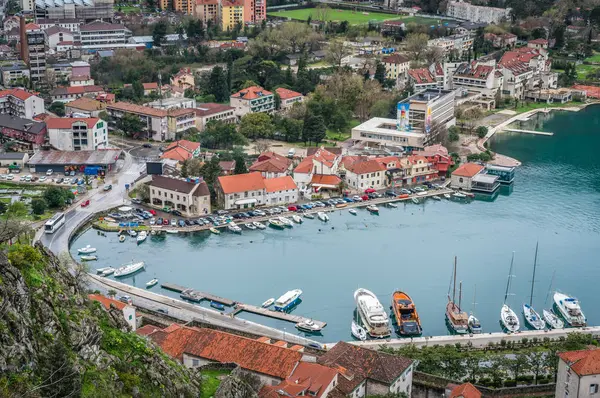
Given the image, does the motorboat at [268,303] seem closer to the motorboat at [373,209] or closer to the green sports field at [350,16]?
the motorboat at [373,209]

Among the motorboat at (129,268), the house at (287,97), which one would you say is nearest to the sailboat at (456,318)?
the motorboat at (129,268)

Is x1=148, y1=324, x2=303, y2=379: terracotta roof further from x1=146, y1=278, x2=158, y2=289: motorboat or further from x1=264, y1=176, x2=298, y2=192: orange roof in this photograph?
x1=264, y1=176, x2=298, y2=192: orange roof

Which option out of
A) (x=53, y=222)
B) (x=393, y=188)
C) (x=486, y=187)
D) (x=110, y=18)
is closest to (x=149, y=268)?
(x=53, y=222)

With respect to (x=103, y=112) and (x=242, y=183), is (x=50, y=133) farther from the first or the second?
(x=242, y=183)

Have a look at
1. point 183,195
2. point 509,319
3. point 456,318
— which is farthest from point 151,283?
point 509,319

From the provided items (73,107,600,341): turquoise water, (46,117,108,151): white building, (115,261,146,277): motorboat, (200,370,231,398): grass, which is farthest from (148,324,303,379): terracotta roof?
(46,117,108,151): white building

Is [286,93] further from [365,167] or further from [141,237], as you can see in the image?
[141,237]
